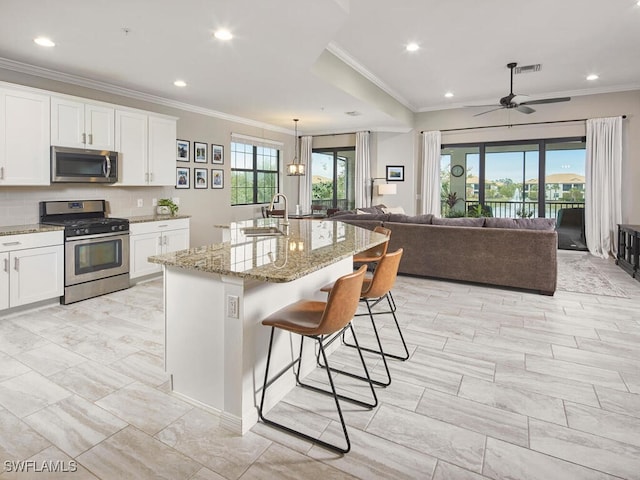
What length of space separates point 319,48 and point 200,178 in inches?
141

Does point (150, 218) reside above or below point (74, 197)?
below

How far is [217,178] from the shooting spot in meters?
7.20

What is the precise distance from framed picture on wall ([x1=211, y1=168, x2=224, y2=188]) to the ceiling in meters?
1.05

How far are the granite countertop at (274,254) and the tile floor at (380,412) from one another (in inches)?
34.4

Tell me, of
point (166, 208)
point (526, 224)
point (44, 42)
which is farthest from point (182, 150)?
point (526, 224)

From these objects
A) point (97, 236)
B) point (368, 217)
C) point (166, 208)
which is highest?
point (166, 208)

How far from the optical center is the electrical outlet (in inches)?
80.6

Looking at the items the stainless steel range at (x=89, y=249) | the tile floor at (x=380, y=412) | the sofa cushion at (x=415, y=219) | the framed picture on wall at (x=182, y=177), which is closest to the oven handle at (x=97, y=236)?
the stainless steel range at (x=89, y=249)

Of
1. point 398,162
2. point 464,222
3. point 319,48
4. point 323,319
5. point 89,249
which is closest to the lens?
point 323,319

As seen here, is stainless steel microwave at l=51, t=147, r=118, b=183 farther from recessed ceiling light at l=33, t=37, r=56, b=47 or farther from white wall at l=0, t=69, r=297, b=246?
recessed ceiling light at l=33, t=37, r=56, b=47

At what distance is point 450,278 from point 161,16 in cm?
439

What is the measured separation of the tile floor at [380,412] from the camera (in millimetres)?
1849

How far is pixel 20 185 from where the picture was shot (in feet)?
13.8

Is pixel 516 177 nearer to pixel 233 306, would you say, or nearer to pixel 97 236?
pixel 97 236
